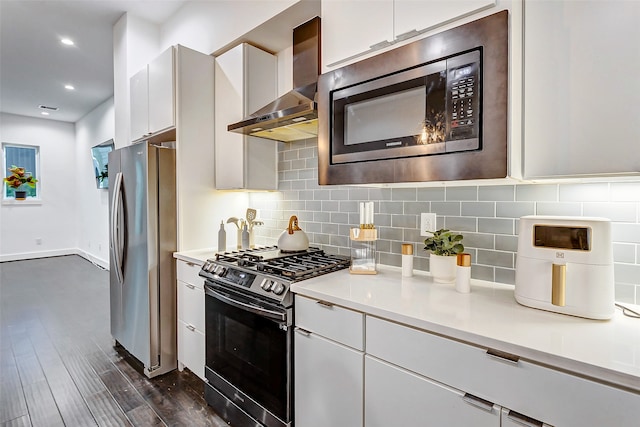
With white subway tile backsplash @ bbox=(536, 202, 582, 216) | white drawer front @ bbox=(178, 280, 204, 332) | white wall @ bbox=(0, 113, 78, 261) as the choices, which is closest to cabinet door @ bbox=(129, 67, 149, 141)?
white drawer front @ bbox=(178, 280, 204, 332)

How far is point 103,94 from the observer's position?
548cm

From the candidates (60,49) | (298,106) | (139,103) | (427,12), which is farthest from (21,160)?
(427,12)

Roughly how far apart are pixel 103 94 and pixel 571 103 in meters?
6.49

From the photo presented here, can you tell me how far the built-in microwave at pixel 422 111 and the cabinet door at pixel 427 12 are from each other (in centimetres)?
5

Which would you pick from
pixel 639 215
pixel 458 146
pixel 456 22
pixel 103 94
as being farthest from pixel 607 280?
pixel 103 94

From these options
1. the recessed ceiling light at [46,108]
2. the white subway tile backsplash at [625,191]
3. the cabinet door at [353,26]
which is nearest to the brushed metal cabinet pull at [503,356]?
the white subway tile backsplash at [625,191]

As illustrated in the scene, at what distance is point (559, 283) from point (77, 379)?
2.96 m

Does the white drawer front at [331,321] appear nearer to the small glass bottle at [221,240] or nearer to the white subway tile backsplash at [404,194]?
the white subway tile backsplash at [404,194]

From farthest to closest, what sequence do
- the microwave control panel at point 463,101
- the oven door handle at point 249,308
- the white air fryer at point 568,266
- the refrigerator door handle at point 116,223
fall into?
the refrigerator door handle at point 116,223, the oven door handle at point 249,308, the microwave control panel at point 463,101, the white air fryer at point 568,266

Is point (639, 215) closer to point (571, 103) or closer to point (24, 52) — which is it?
point (571, 103)

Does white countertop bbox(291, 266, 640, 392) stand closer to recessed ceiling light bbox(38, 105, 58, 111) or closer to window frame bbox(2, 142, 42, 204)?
recessed ceiling light bbox(38, 105, 58, 111)

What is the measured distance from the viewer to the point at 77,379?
2314mm

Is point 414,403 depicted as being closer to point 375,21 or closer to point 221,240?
point 375,21

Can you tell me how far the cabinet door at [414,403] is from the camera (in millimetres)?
989
